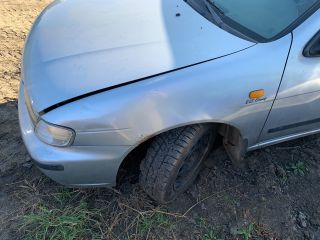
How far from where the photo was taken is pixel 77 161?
7.29ft

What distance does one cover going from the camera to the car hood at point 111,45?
2.24m

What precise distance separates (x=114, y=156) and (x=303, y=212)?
4.35 feet

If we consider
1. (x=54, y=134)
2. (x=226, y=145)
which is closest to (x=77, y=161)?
(x=54, y=134)

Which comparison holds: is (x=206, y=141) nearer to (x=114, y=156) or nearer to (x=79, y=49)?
(x=114, y=156)

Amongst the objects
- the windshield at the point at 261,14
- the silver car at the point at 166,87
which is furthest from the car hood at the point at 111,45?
the windshield at the point at 261,14

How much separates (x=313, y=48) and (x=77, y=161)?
146 cm

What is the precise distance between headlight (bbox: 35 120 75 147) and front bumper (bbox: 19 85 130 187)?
3cm

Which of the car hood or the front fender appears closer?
the front fender

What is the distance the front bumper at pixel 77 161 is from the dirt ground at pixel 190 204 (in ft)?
1.04

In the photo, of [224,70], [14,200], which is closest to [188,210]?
[224,70]

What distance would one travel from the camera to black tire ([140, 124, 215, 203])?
2.37 meters

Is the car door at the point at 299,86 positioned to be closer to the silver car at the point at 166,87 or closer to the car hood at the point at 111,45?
the silver car at the point at 166,87

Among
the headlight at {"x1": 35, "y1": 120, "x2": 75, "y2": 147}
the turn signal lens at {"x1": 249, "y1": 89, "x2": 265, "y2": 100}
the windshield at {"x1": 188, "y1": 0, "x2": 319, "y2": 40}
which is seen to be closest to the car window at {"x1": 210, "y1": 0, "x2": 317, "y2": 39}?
the windshield at {"x1": 188, "y1": 0, "x2": 319, "y2": 40}

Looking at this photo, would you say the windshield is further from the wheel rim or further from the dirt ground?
the dirt ground
